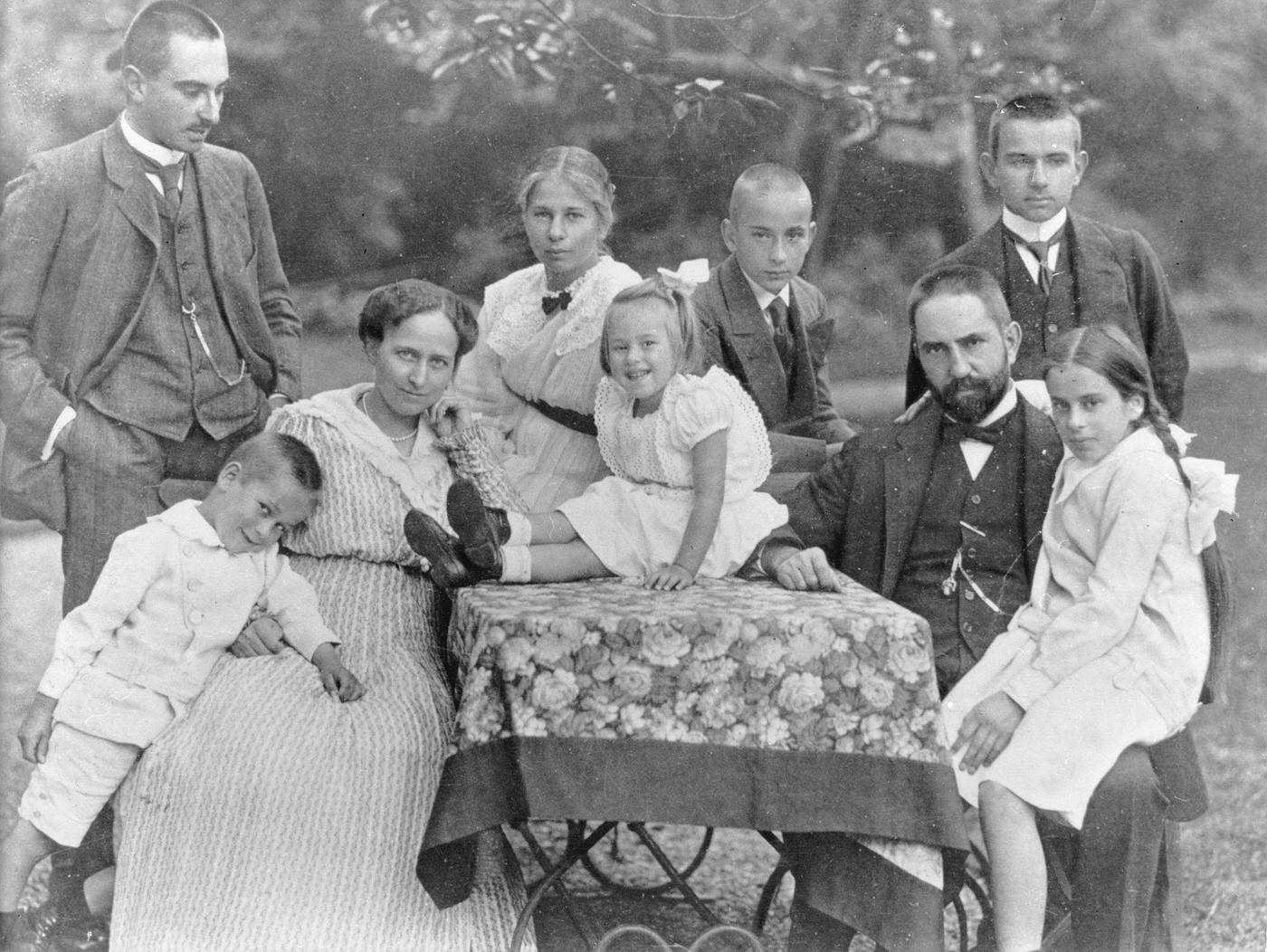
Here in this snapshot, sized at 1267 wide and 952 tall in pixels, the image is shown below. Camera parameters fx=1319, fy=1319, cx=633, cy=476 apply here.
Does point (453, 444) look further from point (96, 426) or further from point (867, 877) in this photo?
point (867, 877)

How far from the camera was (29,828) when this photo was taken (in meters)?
3.35

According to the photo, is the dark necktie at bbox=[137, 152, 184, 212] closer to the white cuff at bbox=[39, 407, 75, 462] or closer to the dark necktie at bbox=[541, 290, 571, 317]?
the white cuff at bbox=[39, 407, 75, 462]

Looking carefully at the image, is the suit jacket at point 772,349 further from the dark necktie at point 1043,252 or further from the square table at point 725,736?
the square table at point 725,736

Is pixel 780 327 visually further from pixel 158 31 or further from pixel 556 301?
pixel 158 31

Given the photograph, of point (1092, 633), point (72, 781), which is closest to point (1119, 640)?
point (1092, 633)

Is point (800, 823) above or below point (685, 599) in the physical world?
below

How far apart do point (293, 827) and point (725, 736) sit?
1.03 metres

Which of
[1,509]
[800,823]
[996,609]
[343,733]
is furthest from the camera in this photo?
[1,509]

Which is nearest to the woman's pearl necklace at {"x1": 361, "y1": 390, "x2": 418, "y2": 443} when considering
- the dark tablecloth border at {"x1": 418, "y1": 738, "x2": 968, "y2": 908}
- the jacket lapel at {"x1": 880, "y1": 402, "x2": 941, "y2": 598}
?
the dark tablecloth border at {"x1": 418, "y1": 738, "x2": 968, "y2": 908}

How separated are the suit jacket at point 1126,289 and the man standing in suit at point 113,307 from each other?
2071mm

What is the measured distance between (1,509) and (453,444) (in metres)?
1.26

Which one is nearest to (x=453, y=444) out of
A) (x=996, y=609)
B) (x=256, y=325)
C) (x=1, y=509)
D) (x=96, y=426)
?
(x=256, y=325)

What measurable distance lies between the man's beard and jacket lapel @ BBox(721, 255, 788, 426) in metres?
0.66

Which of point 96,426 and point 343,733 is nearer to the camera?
point 343,733
